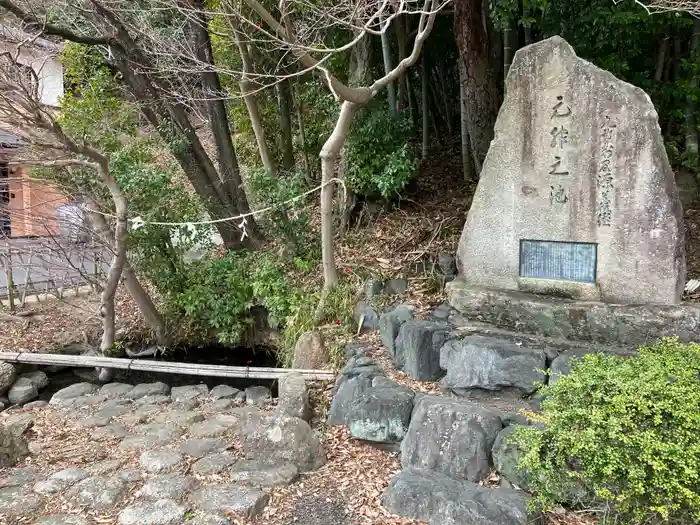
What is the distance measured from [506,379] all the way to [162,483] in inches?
112

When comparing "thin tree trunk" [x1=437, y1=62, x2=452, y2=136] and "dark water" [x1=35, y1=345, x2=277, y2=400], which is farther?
"thin tree trunk" [x1=437, y1=62, x2=452, y2=136]

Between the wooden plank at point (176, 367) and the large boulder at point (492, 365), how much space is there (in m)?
1.61

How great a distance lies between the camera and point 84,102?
9172 millimetres

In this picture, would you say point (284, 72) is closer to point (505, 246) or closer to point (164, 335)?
point (164, 335)

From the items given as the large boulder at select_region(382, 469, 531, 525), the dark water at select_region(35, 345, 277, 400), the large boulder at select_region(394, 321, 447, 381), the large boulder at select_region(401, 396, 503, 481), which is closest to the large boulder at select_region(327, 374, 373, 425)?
the large boulder at select_region(394, 321, 447, 381)

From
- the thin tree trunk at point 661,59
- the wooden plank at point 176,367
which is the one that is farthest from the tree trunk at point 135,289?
the thin tree trunk at point 661,59

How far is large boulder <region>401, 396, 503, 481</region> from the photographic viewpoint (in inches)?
145

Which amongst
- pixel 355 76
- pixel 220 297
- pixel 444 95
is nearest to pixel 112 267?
pixel 220 297

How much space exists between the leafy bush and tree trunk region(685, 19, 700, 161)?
4652mm

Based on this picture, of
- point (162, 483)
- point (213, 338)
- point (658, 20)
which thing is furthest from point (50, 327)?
point (658, 20)

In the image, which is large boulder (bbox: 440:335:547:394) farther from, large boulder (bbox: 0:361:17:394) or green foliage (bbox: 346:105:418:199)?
large boulder (bbox: 0:361:17:394)

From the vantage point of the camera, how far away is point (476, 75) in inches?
282

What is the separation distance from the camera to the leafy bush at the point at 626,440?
2520 millimetres

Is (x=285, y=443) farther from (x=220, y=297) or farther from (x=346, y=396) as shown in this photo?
(x=220, y=297)
